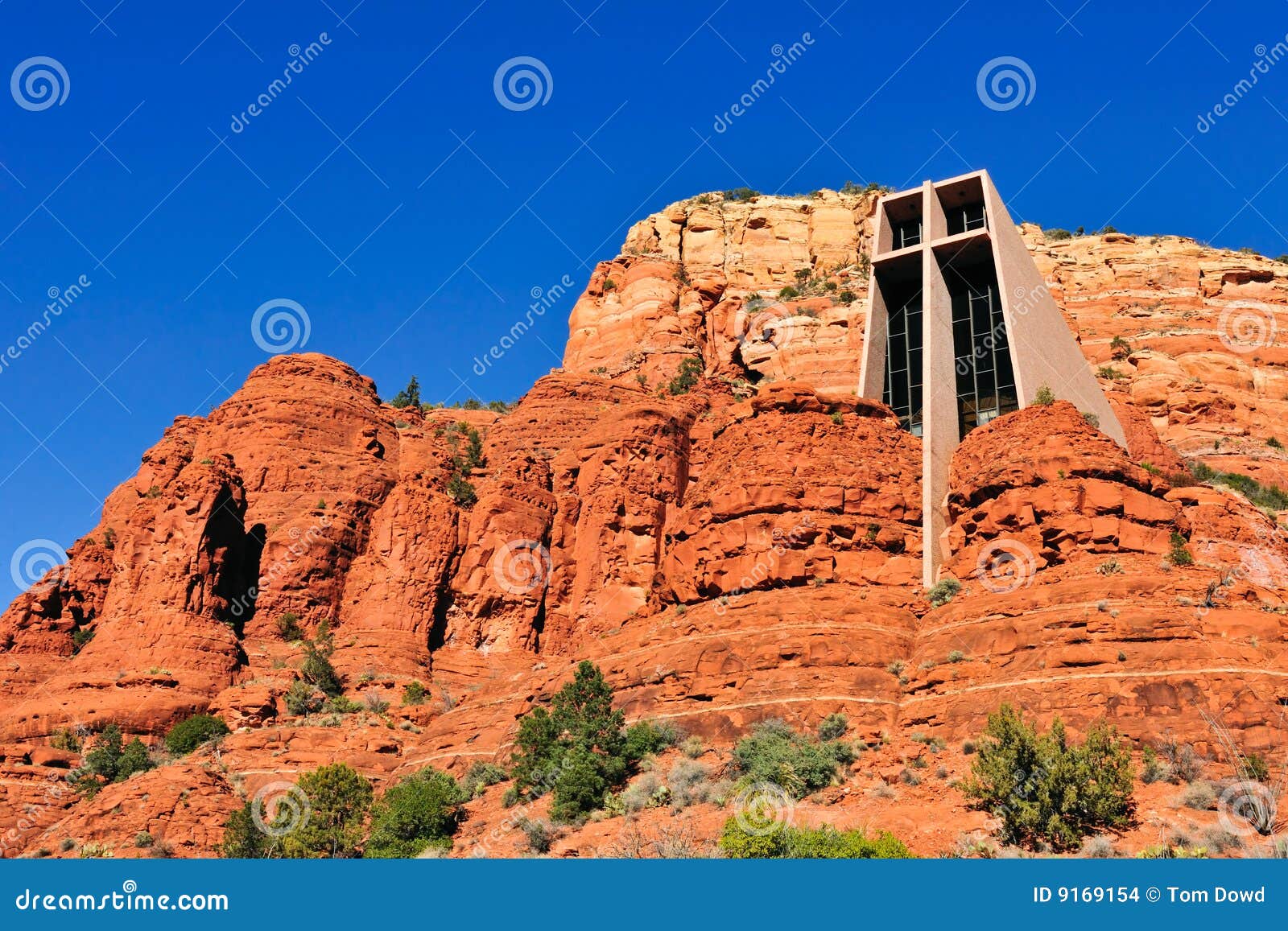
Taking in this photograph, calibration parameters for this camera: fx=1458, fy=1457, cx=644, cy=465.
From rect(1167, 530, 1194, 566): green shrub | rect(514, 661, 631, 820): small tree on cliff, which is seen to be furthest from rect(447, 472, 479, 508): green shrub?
rect(1167, 530, 1194, 566): green shrub

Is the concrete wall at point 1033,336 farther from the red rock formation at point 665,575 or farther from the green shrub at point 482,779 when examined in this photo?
the green shrub at point 482,779

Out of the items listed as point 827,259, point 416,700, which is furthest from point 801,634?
point 827,259

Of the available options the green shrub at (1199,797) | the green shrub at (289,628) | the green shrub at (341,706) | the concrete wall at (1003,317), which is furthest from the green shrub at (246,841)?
the concrete wall at (1003,317)

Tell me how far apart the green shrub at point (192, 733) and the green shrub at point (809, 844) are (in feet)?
75.1

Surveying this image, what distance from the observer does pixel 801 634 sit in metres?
39.6

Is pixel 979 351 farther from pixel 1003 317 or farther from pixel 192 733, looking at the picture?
pixel 192 733

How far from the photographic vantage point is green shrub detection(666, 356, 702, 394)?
70.4 m

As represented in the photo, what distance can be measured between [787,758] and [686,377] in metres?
39.1

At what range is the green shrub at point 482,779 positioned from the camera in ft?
132

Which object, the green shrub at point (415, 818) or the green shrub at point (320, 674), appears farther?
the green shrub at point (320, 674)

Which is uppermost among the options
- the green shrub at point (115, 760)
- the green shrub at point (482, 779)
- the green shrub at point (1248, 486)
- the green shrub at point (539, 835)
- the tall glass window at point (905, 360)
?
the tall glass window at point (905, 360)

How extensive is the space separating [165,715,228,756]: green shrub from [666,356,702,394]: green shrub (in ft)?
94.5

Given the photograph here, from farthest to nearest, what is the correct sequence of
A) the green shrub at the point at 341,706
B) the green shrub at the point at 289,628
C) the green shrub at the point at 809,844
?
the green shrub at the point at 289,628, the green shrub at the point at 341,706, the green shrub at the point at 809,844

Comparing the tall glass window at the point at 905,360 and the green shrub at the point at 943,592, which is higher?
the tall glass window at the point at 905,360
